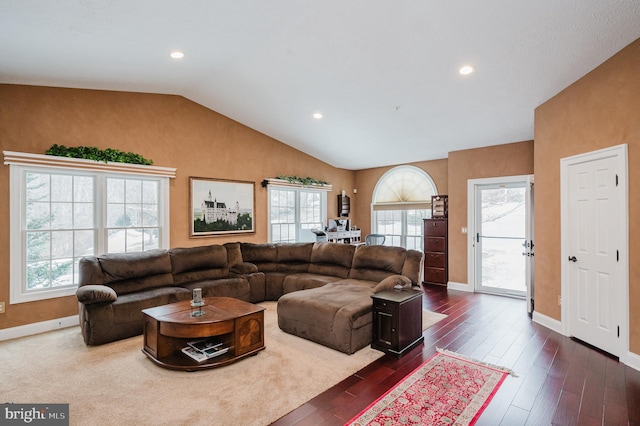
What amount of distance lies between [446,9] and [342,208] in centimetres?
580

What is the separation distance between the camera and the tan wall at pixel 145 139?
3906 millimetres

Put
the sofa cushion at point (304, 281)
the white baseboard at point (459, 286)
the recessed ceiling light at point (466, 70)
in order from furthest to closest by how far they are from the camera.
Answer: the white baseboard at point (459, 286) → the sofa cushion at point (304, 281) → the recessed ceiling light at point (466, 70)

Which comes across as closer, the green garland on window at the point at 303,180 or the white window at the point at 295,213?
the white window at the point at 295,213

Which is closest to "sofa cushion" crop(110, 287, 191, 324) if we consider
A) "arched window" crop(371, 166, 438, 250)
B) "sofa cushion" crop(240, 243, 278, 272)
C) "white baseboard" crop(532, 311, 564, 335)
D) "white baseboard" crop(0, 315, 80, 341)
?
"white baseboard" crop(0, 315, 80, 341)

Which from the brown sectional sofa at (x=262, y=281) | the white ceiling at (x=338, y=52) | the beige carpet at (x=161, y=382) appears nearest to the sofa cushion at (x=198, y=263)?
the brown sectional sofa at (x=262, y=281)

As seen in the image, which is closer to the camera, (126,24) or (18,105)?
(126,24)

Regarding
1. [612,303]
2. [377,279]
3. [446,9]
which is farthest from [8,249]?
[612,303]

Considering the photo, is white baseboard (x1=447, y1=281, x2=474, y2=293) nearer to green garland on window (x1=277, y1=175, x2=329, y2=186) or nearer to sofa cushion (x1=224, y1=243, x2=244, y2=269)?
green garland on window (x1=277, y1=175, x2=329, y2=186)

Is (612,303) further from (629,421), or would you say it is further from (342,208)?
(342,208)

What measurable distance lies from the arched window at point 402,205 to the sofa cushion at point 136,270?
522cm

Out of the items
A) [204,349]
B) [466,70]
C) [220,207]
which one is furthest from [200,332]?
[466,70]

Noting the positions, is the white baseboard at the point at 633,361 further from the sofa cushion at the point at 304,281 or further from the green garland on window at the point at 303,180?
the green garland on window at the point at 303,180

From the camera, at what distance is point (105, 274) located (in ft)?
13.3

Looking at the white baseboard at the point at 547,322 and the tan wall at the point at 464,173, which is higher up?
the tan wall at the point at 464,173
